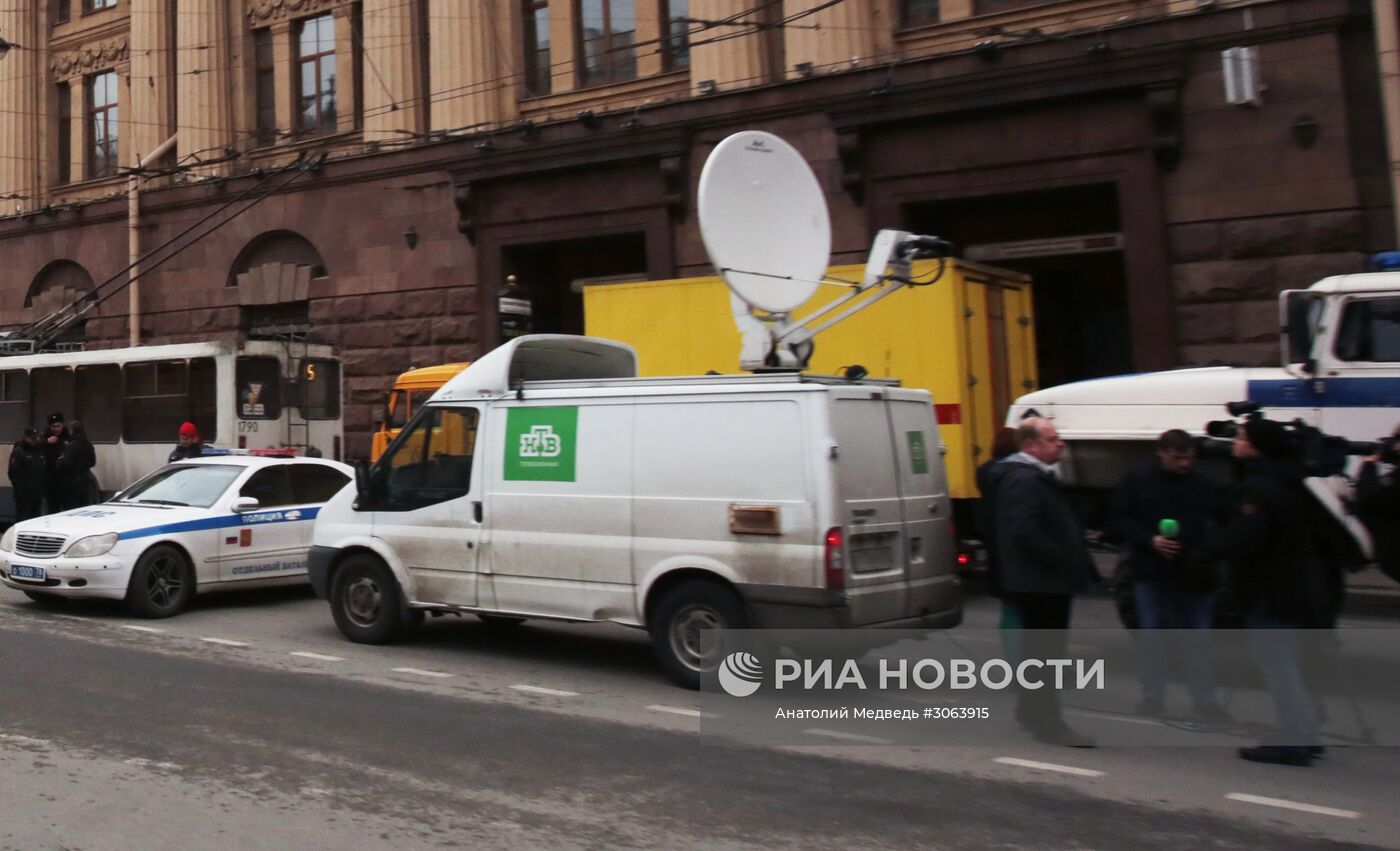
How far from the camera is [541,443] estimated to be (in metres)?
9.05

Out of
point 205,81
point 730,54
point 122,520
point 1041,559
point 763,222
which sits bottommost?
point 1041,559

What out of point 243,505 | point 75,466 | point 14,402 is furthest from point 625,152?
point 14,402

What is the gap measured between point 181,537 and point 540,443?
4634 mm

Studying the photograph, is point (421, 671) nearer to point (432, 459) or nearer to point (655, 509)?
point (432, 459)

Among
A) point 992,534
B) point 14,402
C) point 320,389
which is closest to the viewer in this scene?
point 992,534

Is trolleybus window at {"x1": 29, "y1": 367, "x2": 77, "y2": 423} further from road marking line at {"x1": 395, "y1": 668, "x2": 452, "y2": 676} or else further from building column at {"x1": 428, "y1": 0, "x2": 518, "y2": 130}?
road marking line at {"x1": 395, "y1": 668, "x2": 452, "y2": 676}

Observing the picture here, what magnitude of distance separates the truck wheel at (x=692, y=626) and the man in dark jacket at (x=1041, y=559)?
73.4 inches

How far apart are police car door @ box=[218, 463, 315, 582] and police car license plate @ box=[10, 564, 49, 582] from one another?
150cm

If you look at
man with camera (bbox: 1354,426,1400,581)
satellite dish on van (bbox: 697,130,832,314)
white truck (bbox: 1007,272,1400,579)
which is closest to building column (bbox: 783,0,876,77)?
satellite dish on van (bbox: 697,130,832,314)

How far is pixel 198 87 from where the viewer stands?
24.4 m

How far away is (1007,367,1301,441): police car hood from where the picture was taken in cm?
979

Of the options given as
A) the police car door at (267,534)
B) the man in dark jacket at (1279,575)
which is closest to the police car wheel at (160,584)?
the police car door at (267,534)

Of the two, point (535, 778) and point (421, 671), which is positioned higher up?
point (421, 671)

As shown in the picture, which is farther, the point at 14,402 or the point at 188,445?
the point at 14,402
